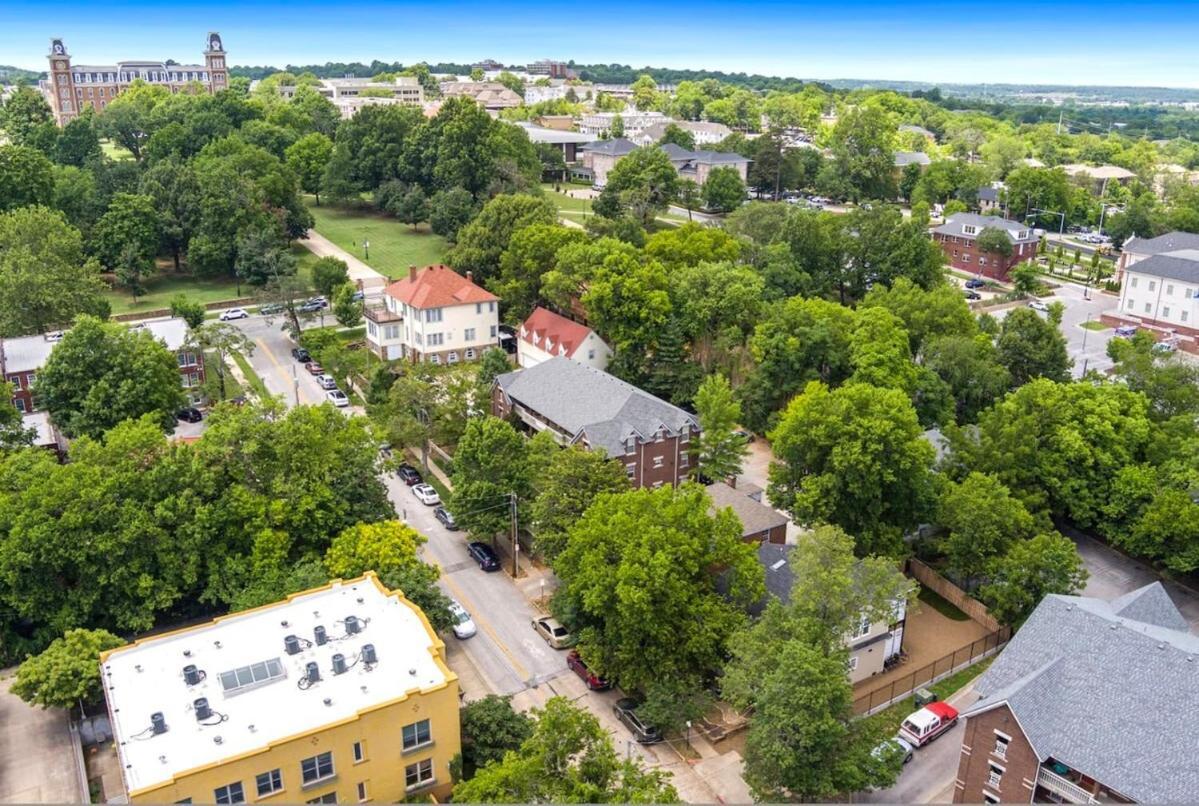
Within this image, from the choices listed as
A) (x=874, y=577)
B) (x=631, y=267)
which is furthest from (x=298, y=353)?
(x=874, y=577)

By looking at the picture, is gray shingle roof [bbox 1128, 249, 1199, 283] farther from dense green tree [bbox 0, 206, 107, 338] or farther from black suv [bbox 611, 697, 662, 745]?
dense green tree [bbox 0, 206, 107, 338]

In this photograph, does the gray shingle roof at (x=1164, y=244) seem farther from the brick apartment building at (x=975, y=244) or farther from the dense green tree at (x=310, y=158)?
the dense green tree at (x=310, y=158)

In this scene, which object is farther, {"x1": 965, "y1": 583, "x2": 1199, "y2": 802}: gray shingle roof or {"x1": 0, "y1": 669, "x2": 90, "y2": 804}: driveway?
{"x1": 0, "y1": 669, "x2": 90, "y2": 804}: driveway

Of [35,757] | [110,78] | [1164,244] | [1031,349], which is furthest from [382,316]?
[110,78]

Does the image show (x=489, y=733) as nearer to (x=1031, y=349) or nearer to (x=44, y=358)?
(x=44, y=358)

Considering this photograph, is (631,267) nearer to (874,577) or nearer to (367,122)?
(874,577)

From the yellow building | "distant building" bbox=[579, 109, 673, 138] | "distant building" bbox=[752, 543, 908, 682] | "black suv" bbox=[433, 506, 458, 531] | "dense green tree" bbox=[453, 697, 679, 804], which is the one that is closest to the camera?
"dense green tree" bbox=[453, 697, 679, 804]

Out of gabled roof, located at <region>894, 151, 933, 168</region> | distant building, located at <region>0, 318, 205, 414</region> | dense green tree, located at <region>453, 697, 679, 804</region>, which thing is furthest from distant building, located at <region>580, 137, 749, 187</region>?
dense green tree, located at <region>453, 697, 679, 804</region>

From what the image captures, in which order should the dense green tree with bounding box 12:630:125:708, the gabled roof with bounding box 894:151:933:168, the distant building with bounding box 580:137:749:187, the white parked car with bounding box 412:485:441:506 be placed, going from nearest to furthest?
the dense green tree with bounding box 12:630:125:708
the white parked car with bounding box 412:485:441:506
the distant building with bounding box 580:137:749:187
the gabled roof with bounding box 894:151:933:168

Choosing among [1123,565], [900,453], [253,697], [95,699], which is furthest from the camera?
[1123,565]
